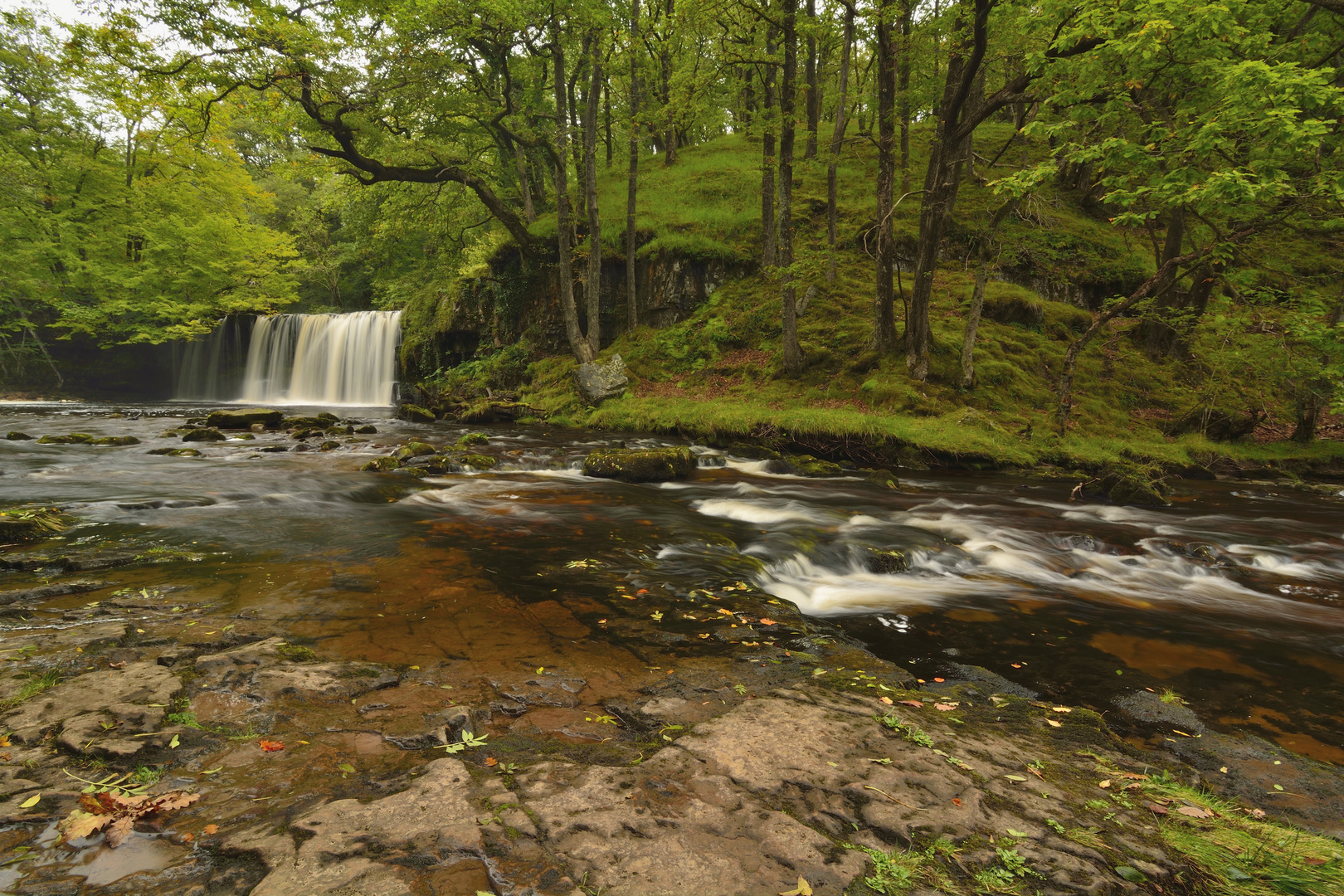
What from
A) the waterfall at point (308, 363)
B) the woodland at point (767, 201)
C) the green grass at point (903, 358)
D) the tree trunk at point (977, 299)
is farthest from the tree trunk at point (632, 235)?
the waterfall at point (308, 363)

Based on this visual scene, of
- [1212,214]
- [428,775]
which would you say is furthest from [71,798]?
[1212,214]

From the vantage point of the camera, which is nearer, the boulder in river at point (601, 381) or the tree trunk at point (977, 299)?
the tree trunk at point (977, 299)

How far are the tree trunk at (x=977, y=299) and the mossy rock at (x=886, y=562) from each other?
8573 millimetres

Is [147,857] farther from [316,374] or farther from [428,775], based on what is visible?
[316,374]

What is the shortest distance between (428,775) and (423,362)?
81.3 feet

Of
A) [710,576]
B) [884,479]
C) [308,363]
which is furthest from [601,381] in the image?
[308,363]

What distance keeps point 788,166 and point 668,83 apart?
361 cm

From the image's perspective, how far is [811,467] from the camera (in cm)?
1147

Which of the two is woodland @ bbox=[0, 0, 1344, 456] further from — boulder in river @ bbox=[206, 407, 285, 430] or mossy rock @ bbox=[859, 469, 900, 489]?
boulder in river @ bbox=[206, 407, 285, 430]

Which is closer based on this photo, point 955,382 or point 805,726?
point 805,726

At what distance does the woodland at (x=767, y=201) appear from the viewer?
9.42m

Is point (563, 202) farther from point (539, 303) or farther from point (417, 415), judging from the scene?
point (417, 415)

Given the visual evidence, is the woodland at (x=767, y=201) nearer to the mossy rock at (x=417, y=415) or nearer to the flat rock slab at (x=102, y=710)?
the mossy rock at (x=417, y=415)

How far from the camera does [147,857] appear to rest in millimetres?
1715
